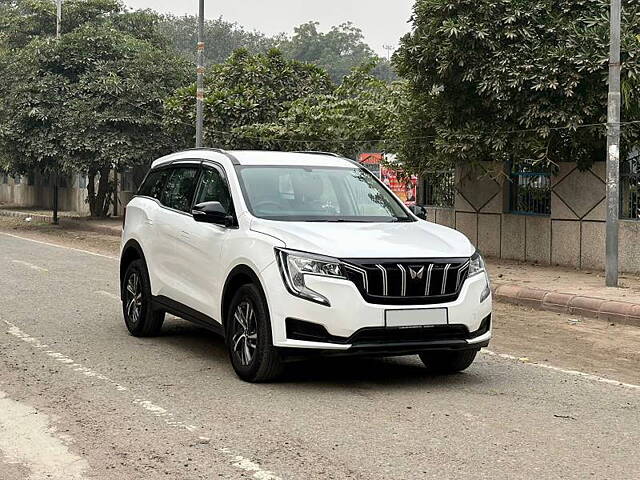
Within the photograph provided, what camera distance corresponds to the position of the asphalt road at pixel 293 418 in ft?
18.4

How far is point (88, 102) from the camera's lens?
31469mm

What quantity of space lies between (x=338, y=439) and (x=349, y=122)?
1918 cm

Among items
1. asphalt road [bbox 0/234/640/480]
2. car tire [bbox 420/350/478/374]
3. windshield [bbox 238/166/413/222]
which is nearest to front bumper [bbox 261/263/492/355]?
asphalt road [bbox 0/234/640/480]

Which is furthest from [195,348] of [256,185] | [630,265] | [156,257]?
[630,265]

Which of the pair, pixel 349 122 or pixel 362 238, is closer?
pixel 362 238

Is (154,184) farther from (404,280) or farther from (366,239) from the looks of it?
(404,280)

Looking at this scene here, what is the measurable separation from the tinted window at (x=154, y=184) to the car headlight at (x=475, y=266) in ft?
11.7

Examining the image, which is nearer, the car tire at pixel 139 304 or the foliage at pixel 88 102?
the car tire at pixel 139 304

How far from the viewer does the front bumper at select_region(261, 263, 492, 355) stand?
727 cm

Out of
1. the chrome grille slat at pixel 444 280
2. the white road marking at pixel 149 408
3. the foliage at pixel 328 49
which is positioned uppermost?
the foliage at pixel 328 49

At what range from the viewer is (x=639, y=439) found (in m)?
6.27

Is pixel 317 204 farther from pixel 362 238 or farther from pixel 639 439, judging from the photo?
pixel 639 439

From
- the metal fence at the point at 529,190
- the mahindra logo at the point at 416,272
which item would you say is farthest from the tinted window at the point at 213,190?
the metal fence at the point at 529,190

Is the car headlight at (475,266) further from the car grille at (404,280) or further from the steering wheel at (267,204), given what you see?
the steering wheel at (267,204)
